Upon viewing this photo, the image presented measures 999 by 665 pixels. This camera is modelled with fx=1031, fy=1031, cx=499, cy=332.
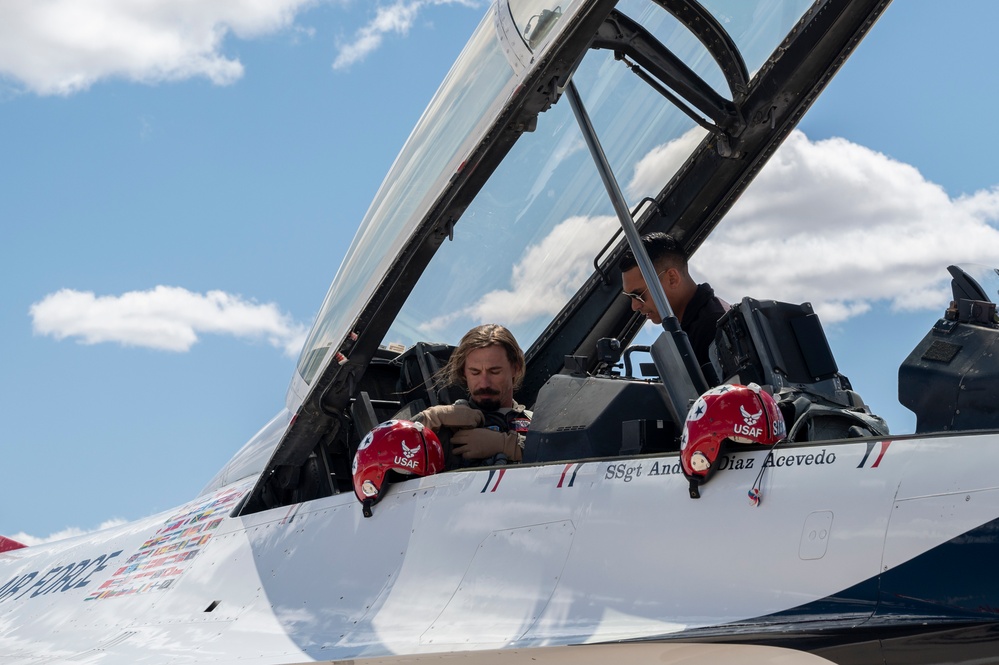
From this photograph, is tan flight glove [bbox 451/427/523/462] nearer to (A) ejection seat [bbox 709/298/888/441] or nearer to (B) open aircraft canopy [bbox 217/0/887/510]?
(B) open aircraft canopy [bbox 217/0/887/510]

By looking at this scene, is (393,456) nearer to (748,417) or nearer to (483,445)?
(483,445)

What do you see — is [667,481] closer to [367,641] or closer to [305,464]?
[367,641]

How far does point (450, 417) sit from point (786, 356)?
1.58 meters

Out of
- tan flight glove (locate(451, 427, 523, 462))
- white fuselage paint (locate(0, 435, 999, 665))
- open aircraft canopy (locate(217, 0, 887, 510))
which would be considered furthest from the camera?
tan flight glove (locate(451, 427, 523, 462))

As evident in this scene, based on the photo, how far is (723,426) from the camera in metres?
3.06

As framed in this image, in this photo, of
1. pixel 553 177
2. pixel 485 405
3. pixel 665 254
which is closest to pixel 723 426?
pixel 665 254

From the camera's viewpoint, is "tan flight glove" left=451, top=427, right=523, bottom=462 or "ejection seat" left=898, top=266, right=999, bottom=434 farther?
"tan flight glove" left=451, top=427, right=523, bottom=462

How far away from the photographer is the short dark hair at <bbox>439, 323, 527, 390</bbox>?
5.11 metres

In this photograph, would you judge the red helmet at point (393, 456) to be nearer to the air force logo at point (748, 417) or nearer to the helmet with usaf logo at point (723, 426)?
the helmet with usaf logo at point (723, 426)

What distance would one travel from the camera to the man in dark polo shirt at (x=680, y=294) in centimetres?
447

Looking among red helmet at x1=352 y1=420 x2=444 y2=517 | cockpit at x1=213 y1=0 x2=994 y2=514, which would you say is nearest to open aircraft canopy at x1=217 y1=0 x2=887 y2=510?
cockpit at x1=213 y1=0 x2=994 y2=514

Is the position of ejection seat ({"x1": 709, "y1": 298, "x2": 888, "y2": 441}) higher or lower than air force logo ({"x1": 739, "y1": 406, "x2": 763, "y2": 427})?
higher

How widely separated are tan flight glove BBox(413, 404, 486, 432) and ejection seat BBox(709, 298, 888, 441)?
4.07ft

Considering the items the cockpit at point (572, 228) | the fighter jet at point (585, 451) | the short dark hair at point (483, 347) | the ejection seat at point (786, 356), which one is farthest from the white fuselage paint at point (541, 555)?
the short dark hair at point (483, 347)
